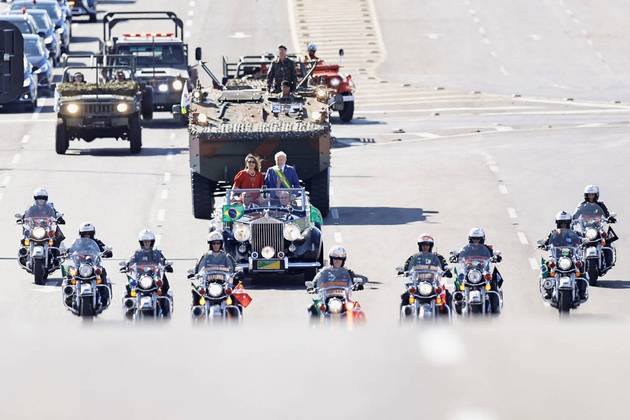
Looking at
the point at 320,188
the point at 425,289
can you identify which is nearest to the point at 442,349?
the point at 425,289

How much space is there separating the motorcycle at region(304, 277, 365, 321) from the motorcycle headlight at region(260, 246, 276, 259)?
522 centimetres

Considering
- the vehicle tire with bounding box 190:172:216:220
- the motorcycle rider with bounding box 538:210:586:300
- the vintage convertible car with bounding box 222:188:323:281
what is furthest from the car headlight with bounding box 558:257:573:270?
the vehicle tire with bounding box 190:172:216:220

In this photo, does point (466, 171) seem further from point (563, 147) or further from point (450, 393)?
point (450, 393)

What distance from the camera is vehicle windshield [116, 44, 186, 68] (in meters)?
45.4

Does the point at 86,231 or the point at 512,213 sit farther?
the point at 512,213

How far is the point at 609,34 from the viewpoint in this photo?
208 ft

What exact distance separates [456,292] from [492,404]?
14789mm

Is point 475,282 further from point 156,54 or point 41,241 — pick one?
point 156,54

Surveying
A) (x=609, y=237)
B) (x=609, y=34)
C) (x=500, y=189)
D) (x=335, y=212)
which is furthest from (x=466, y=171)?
(x=609, y=34)

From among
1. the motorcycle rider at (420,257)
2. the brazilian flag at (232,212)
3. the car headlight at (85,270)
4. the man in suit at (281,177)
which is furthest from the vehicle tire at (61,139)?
the motorcycle rider at (420,257)

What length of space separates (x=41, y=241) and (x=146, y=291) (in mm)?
5043

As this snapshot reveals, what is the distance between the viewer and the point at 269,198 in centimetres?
2381

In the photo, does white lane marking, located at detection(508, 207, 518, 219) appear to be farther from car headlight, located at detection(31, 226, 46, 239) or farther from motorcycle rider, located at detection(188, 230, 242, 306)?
motorcycle rider, located at detection(188, 230, 242, 306)

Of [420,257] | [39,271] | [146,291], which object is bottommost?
[146,291]
